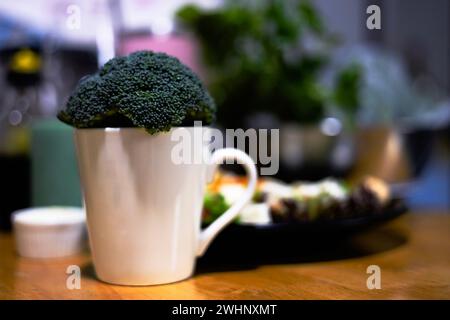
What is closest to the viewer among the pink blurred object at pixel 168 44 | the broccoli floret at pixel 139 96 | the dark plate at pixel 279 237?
the broccoli floret at pixel 139 96

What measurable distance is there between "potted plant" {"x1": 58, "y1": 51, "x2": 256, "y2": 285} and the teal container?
0.26m

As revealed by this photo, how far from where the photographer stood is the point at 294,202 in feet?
2.49

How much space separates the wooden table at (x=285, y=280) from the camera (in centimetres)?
53

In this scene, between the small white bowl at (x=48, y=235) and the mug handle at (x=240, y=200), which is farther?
the small white bowl at (x=48, y=235)

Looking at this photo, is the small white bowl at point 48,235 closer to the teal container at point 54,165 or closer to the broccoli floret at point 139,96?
the teal container at point 54,165

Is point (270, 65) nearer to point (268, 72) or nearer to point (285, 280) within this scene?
point (268, 72)

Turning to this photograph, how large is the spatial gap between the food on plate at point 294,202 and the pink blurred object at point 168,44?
0.34 metres

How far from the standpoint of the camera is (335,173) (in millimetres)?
1177

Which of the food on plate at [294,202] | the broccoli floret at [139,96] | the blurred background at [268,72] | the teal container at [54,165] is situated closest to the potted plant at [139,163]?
the broccoli floret at [139,96]

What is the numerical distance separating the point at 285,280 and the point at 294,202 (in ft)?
0.61

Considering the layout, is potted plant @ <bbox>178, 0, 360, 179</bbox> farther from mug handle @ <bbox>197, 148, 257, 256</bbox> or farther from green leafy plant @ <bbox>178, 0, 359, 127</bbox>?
mug handle @ <bbox>197, 148, 257, 256</bbox>

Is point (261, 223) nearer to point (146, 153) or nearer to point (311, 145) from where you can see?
point (146, 153)

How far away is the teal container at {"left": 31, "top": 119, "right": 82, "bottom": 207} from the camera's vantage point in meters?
0.82

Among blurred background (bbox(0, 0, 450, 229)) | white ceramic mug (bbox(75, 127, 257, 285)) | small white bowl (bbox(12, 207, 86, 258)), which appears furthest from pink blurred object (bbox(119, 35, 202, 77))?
white ceramic mug (bbox(75, 127, 257, 285))
